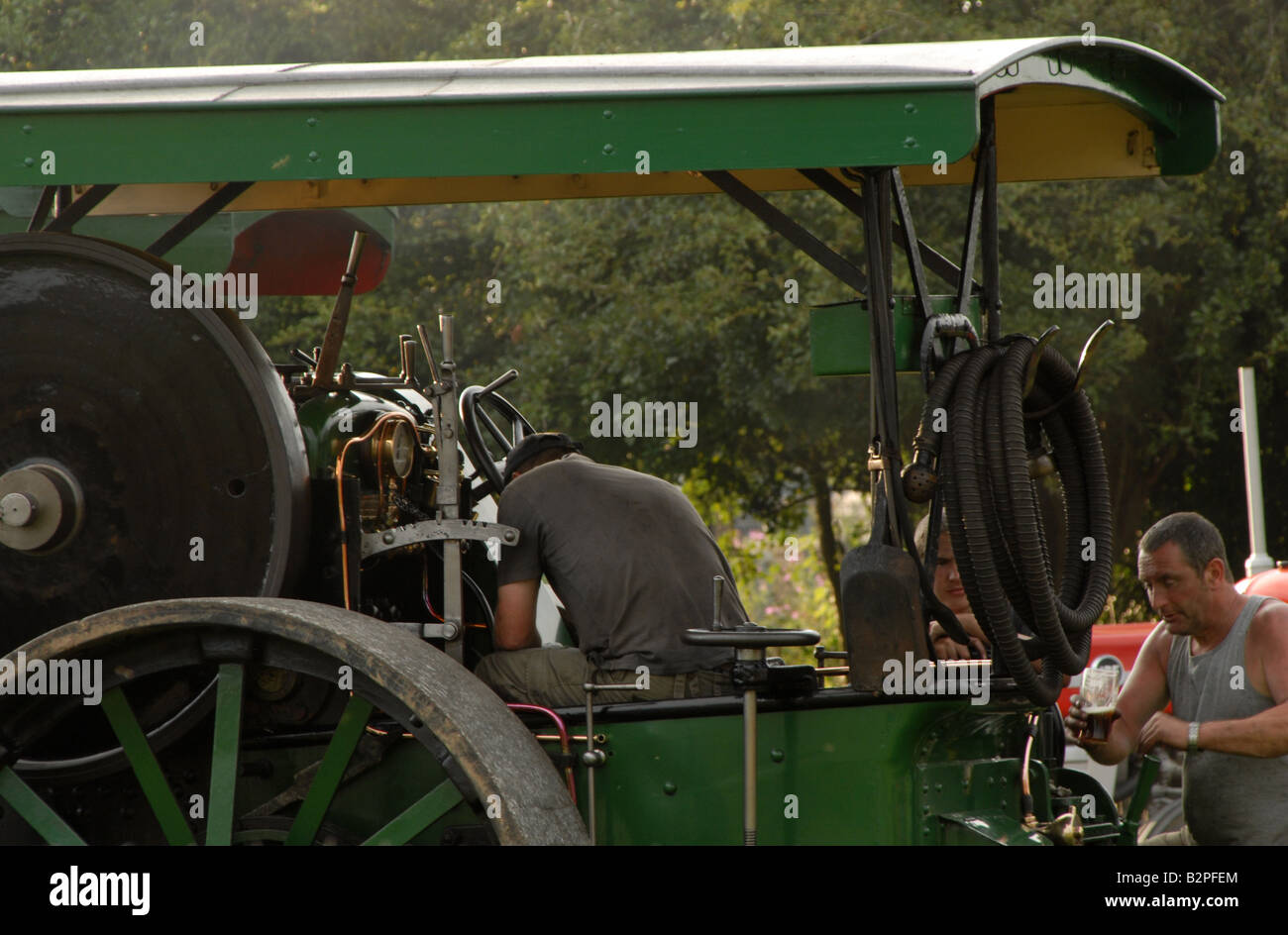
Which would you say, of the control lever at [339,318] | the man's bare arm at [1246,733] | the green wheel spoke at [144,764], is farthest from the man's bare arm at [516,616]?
the man's bare arm at [1246,733]

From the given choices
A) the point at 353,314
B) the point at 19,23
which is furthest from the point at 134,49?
the point at 353,314

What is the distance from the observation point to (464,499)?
5086 mm

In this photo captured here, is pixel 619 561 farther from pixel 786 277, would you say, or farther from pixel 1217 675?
pixel 786 277

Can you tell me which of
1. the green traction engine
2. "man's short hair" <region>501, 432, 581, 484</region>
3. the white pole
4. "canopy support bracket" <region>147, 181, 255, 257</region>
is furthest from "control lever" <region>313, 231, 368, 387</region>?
the white pole

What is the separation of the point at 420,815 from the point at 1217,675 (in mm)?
2385

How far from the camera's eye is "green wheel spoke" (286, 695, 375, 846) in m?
3.53

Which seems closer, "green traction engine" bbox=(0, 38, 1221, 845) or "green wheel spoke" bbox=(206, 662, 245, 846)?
"green traction engine" bbox=(0, 38, 1221, 845)

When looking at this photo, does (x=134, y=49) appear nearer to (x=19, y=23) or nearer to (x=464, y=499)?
(x=19, y=23)

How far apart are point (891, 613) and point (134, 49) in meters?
12.0

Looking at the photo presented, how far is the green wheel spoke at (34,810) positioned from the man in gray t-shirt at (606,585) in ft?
3.73

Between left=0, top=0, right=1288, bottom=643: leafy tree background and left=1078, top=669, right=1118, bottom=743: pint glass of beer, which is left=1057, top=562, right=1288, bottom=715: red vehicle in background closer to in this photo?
left=0, top=0, right=1288, bottom=643: leafy tree background

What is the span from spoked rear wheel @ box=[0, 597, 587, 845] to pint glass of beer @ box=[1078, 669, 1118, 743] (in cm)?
147

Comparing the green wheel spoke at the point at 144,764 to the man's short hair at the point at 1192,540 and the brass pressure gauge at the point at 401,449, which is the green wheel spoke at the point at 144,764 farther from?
the man's short hair at the point at 1192,540

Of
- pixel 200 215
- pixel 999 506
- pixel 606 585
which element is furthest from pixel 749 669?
pixel 200 215
